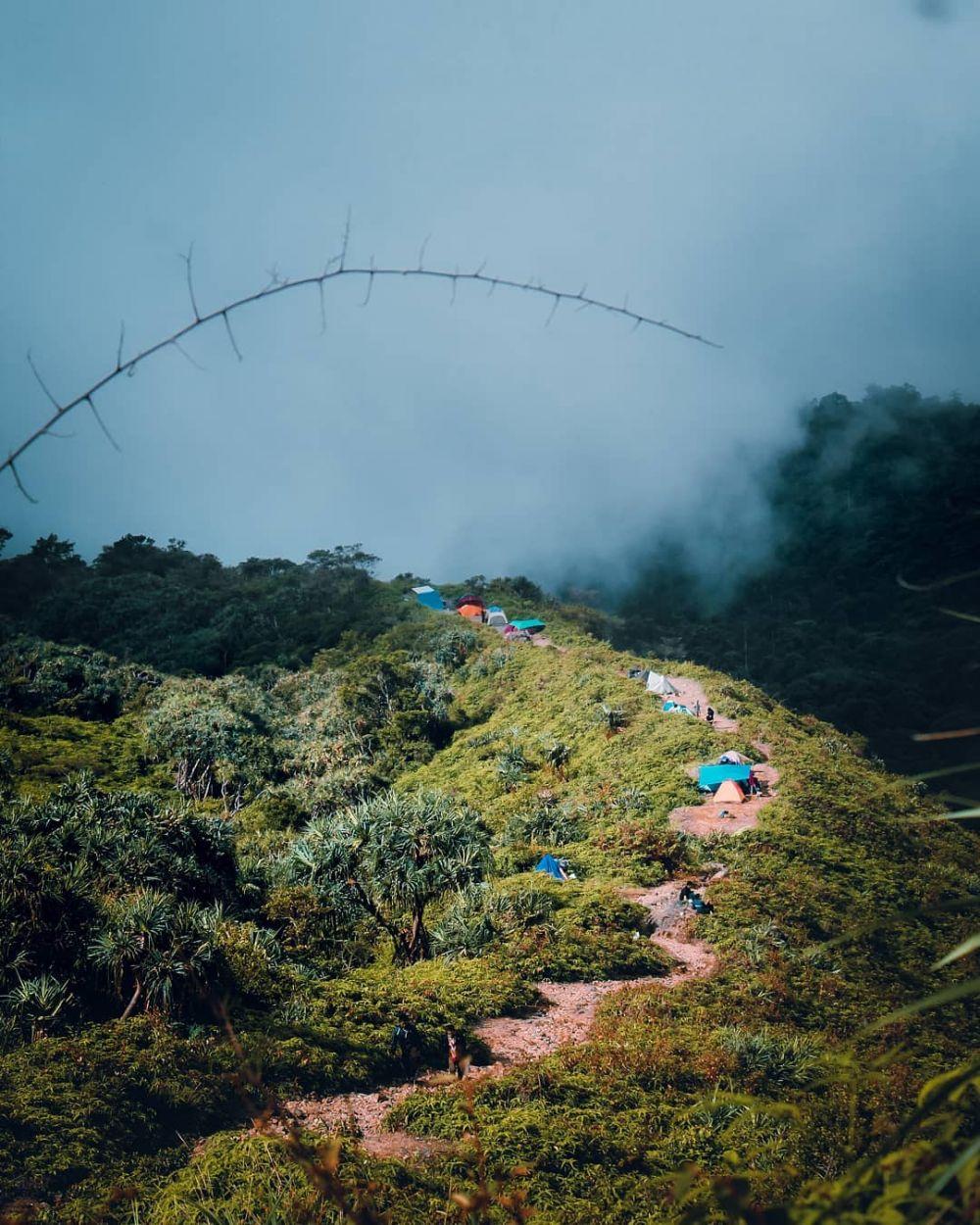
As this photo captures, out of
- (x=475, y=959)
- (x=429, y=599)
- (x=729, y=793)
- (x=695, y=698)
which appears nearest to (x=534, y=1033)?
(x=475, y=959)

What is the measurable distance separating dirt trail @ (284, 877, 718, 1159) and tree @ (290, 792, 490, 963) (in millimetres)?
3153

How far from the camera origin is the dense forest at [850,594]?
51.9 m

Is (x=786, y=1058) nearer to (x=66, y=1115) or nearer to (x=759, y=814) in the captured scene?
(x=66, y=1115)

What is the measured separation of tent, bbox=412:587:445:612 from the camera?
210ft

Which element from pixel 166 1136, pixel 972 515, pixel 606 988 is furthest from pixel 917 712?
pixel 972 515

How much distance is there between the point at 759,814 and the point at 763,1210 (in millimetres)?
24187

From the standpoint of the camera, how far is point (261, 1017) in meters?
11.9

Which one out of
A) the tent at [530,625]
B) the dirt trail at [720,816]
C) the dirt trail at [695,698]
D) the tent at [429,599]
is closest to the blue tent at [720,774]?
the dirt trail at [720,816]

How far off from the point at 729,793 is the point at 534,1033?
15022mm

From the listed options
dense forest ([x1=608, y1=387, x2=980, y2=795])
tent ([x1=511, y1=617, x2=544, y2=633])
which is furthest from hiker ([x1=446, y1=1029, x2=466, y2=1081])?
tent ([x1=511, y1=617, x2=544, y2=633])

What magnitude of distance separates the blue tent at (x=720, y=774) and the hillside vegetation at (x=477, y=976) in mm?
711

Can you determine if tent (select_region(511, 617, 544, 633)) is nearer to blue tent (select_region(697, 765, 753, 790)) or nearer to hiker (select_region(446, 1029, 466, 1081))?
blue tent (select_region(697, 765, 753, 790))

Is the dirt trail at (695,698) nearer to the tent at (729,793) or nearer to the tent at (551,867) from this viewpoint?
the tent at (729,793)

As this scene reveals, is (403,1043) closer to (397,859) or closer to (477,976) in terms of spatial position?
(477,976)
